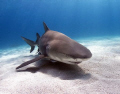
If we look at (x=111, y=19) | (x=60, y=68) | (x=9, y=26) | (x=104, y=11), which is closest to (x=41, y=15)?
(x=9, y=26)

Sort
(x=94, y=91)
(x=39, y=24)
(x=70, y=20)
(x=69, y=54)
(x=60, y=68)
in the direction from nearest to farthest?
(x=94, y=91) → (x=69, y=54) → (x=60, y=68) → (x=39, y=24) → (x=70, y=20)

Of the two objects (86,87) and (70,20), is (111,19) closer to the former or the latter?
(70,20)

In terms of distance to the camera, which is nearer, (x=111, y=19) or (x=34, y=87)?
(x=34, y=87)

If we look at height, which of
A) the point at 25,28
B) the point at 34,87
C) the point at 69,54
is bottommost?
the point at 34,87

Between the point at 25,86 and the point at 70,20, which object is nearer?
the point at 25,86

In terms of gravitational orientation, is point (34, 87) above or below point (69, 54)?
below

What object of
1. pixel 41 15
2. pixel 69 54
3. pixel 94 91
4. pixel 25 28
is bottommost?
pixel 94 91

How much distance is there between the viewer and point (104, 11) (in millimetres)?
159625

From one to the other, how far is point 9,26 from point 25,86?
159568 millimetres

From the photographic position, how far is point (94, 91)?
1854 mm

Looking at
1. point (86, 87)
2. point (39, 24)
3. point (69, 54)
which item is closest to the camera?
point (86, 87)

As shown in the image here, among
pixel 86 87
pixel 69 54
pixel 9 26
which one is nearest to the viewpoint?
pixel 86 87

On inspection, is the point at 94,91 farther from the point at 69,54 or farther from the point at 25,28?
the point at 25,28

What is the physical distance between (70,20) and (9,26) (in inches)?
3650
